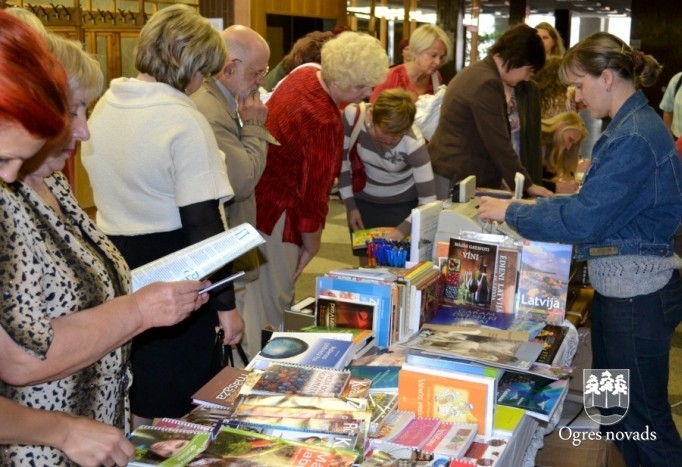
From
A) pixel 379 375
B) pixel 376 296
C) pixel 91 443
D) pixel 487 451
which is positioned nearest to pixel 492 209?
pixel 376 296

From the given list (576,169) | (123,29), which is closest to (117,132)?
(576,169)

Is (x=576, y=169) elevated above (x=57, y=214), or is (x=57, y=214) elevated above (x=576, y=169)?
(x=57, y=214)

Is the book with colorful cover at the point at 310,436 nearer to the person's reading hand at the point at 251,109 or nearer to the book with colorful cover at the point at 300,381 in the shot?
the book with colorful cover at the point at 300,381

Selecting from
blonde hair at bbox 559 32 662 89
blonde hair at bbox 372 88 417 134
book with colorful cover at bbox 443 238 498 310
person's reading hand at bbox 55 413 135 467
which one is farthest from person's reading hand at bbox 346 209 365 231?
person's reading hand at bbox 55 413 135 467

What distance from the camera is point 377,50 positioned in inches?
134

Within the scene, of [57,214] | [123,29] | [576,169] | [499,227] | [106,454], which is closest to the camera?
[106,454]

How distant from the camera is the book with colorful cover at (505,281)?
98.8 inches

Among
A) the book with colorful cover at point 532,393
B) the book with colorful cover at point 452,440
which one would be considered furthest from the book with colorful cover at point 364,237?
the book with colorful cover at point 452,440

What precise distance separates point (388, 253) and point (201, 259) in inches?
36.2

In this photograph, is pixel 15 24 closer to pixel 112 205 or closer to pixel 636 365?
pixel 112 205

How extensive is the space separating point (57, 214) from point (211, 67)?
1043 mm

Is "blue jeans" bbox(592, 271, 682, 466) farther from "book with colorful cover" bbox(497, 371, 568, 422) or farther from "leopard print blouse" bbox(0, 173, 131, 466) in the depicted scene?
"leopard print blouse" bbox(0, 173, 131, 466)

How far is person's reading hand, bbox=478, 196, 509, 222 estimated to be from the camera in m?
2.58

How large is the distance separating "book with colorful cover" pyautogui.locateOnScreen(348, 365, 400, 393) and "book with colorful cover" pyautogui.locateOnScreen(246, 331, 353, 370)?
0.04 meters
